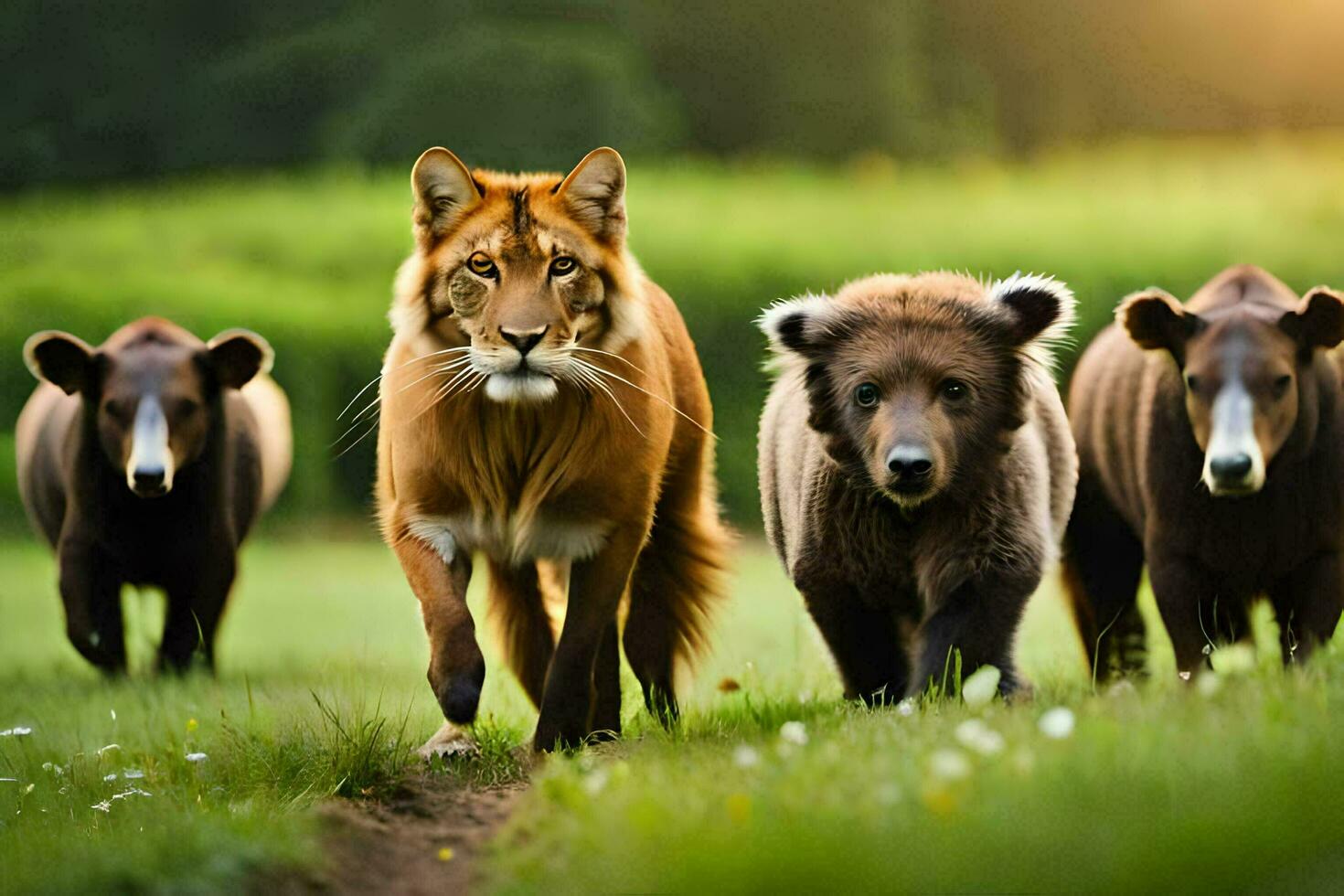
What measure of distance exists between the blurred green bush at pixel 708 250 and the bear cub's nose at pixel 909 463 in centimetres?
1106

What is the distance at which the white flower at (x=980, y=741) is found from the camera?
429 centimetres

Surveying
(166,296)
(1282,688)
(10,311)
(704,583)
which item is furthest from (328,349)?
(1282,688)

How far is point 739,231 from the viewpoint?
19219 millimetres

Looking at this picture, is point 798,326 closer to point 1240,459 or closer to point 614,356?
point 614,356

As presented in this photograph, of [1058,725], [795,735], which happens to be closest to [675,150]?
[795,735]

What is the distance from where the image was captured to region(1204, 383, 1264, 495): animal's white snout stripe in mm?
6156

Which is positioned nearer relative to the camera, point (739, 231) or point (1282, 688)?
point (1282, 688)

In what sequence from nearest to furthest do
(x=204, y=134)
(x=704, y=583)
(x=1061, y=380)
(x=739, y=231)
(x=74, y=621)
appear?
(x=704, y=583), (x=74, y=621), (x=1061, y=380), (x=739, y=231), (x=204, y=134)

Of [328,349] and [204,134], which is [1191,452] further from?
[204,134]

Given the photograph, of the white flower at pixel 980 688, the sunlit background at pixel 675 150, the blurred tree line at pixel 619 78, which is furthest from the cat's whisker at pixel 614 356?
the blurred tree line at pixel 619 78

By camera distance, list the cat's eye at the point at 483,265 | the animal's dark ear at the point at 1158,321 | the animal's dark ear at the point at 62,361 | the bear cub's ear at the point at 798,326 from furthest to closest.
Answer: the animal's dark ear at the point at 62,361 → the animal's dark ear at the point at 1158,321 → the bear cub's ear at the point at 798,326 → the cat's eye at the point at 483,265

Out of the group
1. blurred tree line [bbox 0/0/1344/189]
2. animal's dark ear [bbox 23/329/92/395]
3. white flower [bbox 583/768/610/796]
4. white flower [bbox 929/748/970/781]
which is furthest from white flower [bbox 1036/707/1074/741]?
blurred tree line [bbox 0/0/1344/189]

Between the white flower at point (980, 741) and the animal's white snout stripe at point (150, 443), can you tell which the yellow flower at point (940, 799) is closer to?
the white flower at point (980, 741)

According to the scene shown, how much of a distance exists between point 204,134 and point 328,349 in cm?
986
